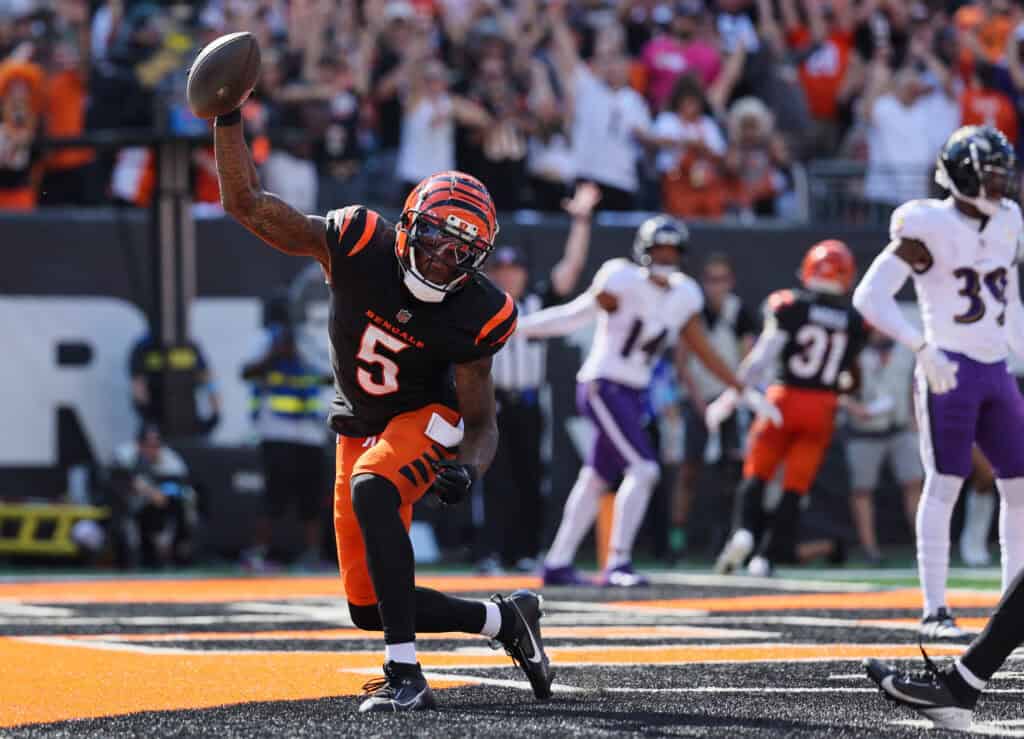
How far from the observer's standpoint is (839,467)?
1407 cm

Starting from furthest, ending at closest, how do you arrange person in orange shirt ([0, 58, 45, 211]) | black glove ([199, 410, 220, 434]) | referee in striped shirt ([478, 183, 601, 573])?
black glove ([199, 410, 220, 434])
person in orange shirt ([0, 58, 45, 211])
referee in striped shirt ([478, 183, 601, 573])

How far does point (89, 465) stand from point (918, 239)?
23.7 ft

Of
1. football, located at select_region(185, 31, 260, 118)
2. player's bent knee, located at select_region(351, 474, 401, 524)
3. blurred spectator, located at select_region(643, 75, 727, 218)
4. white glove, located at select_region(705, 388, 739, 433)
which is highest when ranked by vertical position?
blurred spectator, located at select_region(643, 75, 727, 218)

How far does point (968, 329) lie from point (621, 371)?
11.7 feet

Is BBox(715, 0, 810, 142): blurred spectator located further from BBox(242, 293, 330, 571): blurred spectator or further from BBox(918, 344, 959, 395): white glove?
BBox(918, 344, 959, 395): white glove

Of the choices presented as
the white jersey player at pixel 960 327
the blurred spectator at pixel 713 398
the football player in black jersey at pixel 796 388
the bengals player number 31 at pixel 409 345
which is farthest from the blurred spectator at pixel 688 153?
the bengals player number 31 at pixel 409 345

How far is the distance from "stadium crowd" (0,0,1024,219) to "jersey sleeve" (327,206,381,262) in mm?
7478

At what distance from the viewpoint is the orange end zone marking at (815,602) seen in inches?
336

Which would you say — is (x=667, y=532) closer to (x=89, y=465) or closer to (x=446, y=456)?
(x=89, y=465)

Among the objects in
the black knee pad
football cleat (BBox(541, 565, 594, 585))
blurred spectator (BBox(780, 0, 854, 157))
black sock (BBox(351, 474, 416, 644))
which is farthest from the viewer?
blurred spectator (BBox(780, 0, 854, 157))

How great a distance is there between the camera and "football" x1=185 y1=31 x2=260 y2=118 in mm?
5094

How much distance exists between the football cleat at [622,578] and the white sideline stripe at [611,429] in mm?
584

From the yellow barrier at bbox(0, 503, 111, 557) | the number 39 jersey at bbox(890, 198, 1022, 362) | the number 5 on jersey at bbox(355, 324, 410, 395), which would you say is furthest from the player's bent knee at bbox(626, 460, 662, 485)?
the number 5 on jersey at bbox(355, 324, 410, 395)

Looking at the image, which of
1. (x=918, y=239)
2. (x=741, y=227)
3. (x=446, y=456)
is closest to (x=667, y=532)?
(x=741, y=227)
